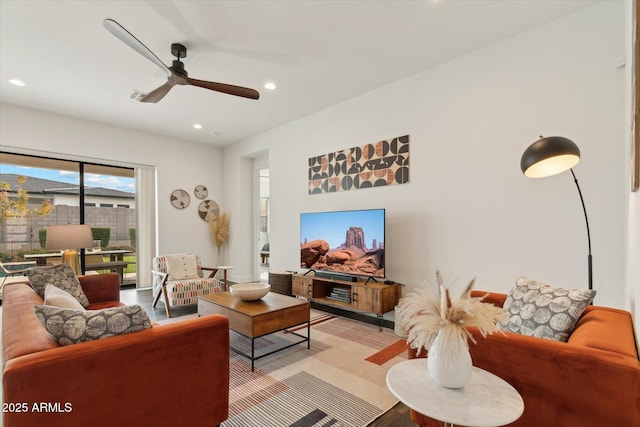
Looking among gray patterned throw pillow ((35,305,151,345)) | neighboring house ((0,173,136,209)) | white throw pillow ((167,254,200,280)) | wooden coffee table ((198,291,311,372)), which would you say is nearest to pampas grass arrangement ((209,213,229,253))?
neighboring house ((0,173,136,209))

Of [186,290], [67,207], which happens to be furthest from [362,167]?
[67,207]

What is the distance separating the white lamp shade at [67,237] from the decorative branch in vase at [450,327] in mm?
3821

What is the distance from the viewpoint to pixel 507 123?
2.91 metres

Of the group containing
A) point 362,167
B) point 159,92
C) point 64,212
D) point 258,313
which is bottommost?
point 258,313

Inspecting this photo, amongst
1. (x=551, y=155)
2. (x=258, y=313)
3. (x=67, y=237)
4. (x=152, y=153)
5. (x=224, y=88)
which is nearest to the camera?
(x=551, y=155)

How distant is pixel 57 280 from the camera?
8.96ft

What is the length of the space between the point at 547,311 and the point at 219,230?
19.8ft

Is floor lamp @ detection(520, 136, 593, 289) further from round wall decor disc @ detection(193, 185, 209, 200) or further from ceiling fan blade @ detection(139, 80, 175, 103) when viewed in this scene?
round wall decor disc @ detection(193, 185, 209, 200)

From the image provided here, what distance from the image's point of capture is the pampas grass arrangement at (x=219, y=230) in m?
6.56

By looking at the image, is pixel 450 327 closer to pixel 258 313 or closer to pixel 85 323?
pixel 85 323

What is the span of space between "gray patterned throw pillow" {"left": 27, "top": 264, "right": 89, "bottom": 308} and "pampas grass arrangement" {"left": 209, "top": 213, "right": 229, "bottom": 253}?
3.59 m

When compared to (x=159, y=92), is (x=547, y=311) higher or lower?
lower

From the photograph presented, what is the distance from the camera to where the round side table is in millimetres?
1004

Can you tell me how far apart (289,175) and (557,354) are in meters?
4.43
